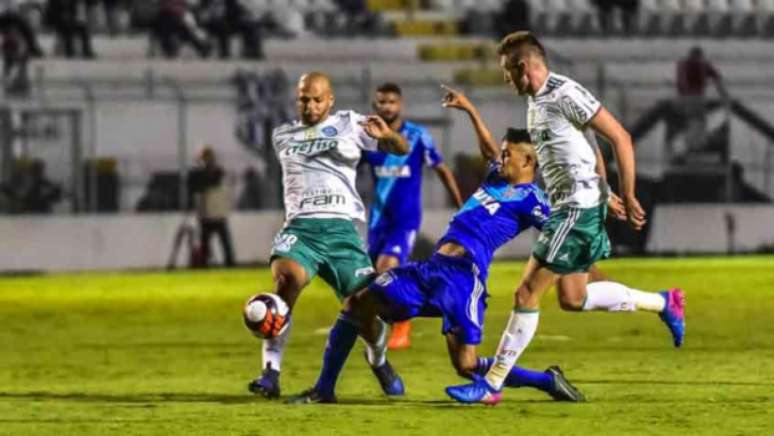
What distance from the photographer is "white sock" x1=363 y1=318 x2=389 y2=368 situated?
1222 cm

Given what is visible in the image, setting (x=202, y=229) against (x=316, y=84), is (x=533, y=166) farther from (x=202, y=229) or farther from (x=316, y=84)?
(x=202, y=229)

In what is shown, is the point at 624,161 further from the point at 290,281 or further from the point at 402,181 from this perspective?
the point at 402,181

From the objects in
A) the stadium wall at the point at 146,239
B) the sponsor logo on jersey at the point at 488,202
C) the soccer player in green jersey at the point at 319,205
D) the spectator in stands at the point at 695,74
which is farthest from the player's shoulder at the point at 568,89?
the spectator in stands at the point at 695,74

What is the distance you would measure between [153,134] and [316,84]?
19.1m

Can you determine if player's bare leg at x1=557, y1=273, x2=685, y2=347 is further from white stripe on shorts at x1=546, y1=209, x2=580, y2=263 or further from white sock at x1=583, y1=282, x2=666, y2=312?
white stripe on shorts at x1=546, y1=209, x2=580, y2=263

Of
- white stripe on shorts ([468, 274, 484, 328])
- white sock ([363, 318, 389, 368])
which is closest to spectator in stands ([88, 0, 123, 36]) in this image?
white sock ([363, 318, 389, 368])

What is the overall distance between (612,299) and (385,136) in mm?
1766

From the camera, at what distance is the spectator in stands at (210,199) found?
30.6 m

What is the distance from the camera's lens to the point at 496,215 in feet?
38.9

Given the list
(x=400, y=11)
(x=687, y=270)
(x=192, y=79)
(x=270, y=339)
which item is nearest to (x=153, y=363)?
(x=270, y=339)

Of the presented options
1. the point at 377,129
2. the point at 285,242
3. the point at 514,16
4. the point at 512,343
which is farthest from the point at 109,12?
the point at 512,343

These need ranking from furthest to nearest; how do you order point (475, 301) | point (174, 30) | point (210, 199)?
point (174, 30) < point (210, 199) < point (475, 301)

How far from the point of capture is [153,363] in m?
15.5

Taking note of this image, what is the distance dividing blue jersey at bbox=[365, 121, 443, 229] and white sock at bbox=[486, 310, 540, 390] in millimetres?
5072
